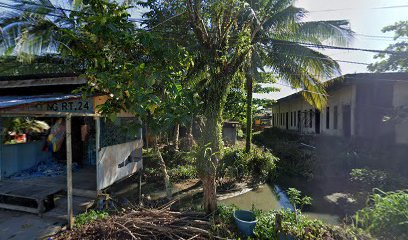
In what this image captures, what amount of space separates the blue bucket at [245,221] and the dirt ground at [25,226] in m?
3.51

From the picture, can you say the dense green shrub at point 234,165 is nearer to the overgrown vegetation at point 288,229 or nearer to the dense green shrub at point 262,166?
the dense green shrub at point 262,166

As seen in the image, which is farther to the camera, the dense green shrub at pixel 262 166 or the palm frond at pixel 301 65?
the dense green shrub at pixel 262 166

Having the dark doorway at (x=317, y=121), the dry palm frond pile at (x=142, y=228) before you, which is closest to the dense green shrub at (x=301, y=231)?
the dry palm frond pile at (x=142, y=228)

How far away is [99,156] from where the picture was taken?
6.05m

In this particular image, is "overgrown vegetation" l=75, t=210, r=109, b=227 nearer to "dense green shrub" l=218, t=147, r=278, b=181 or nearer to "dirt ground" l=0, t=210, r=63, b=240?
"dirt ground" l=0, t=210, r=63, b=240

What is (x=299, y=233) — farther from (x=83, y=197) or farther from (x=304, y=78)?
(x=304, y=78)

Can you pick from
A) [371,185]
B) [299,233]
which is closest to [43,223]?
[299,233]

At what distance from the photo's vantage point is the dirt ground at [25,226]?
4578mm

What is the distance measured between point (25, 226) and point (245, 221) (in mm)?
4375

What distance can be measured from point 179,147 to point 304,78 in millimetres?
6555

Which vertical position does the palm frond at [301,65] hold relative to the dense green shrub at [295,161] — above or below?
above

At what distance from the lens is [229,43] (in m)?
5.68

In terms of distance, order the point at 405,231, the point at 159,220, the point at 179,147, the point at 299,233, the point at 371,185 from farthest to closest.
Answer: the point at 179,147, the point at 371,185, the point at 159,220, the point at 299,233, the point at 405,231

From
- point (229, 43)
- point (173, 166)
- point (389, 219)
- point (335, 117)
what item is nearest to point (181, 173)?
point (173, 166)
